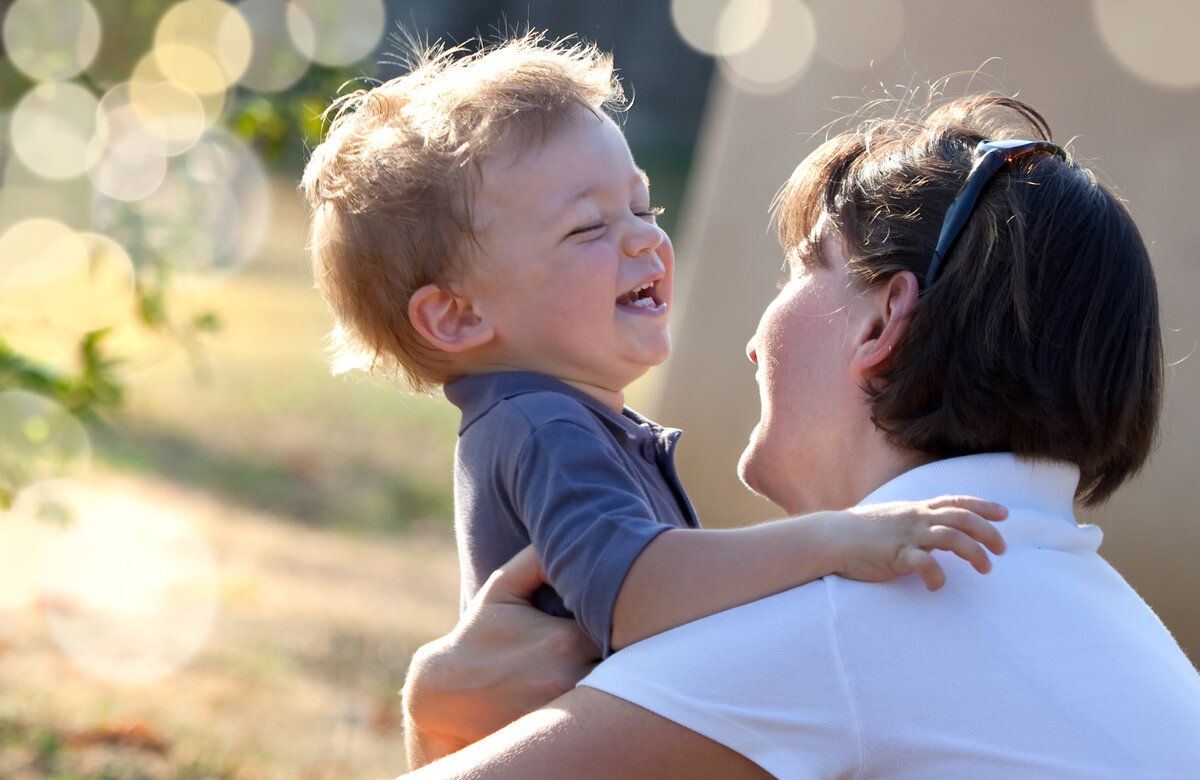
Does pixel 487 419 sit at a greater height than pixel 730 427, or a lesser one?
greater

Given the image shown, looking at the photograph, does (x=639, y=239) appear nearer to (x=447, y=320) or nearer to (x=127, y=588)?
(x=447, y=320)

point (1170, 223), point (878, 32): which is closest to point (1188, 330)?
point (1170, 223)

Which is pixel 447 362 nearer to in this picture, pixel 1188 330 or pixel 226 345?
pixel 1188 330

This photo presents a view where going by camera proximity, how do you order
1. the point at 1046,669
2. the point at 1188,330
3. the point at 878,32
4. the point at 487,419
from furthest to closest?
1. the point at 878,32
2. the point at 1188,330
3. the point at 487,419
4. the point at 1046,669

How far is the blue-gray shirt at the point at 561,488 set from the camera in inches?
66.9

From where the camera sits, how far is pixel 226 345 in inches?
448

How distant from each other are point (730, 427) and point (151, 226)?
2.71 m

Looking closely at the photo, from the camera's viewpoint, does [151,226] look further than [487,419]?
Yes

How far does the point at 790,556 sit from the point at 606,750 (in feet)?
1.08

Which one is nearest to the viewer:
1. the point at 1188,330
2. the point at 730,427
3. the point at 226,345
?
the point at 1188,330

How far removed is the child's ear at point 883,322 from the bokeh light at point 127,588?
411 centimetres

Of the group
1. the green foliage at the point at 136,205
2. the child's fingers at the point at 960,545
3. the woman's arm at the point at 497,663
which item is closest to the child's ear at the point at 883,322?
the child's fingers at the point at 960,545

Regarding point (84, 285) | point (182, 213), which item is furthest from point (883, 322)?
point (182, 213)

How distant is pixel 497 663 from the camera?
1.83 metres
